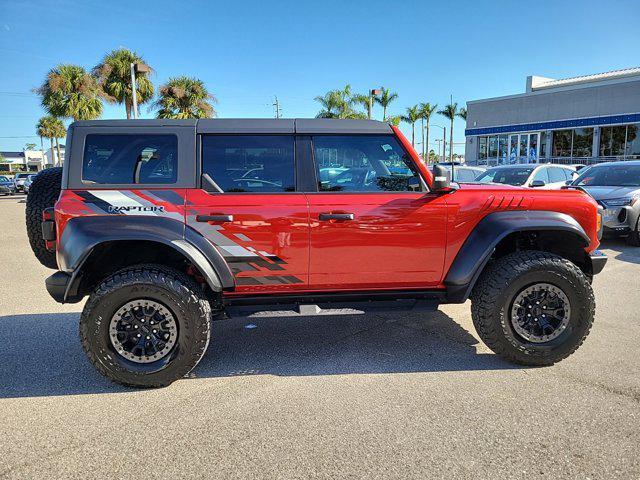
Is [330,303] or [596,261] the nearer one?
[330,303]

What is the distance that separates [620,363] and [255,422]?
2883 millimetres

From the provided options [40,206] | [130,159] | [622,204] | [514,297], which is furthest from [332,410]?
[622,204]

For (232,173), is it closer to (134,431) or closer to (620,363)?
(134,431)

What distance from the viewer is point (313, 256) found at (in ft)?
11.5

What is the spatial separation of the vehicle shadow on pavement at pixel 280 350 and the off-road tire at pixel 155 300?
20 cm

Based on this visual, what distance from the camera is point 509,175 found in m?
10.8

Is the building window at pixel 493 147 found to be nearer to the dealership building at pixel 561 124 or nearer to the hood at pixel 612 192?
the dealership building at pixel 561 124

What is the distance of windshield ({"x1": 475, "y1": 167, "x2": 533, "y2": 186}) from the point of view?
10.6 m

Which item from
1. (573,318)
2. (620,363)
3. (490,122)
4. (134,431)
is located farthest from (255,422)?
(490,122)

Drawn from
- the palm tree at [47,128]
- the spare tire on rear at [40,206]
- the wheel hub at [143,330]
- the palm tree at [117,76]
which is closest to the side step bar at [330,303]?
the wheel hub at [143,330]

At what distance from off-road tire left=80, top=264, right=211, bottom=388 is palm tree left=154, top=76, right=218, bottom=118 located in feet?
103

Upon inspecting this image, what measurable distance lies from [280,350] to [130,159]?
1.99m

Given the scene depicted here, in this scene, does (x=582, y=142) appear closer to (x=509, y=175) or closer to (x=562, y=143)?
(x=562, y=143)

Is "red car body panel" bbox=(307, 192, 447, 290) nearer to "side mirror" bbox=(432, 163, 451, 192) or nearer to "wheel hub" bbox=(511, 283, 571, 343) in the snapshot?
"side mirror" bbox=(432, 163, 451, 192)
